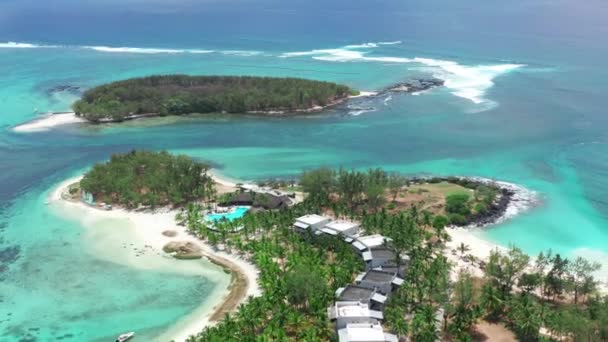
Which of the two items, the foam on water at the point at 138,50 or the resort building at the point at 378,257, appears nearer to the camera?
the resort building at the point at 378,257

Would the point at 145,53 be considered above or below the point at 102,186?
above

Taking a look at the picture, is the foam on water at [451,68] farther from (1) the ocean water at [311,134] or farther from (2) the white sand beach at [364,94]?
(2) the white sand beach at [364,94]

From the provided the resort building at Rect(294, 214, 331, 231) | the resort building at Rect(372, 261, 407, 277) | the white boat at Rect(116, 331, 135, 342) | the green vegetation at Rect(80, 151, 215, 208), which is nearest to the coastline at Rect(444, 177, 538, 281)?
the resort building at Rect(372, 261, 407, 277)

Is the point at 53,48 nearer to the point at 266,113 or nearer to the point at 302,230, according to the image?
the point at 266,113

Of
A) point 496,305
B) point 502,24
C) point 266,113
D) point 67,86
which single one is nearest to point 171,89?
point 266,113

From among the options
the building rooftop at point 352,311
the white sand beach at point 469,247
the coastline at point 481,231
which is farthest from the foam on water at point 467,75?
the building rooftop at point 352,311

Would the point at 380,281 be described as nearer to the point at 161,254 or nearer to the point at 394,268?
the point at 394,268
